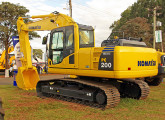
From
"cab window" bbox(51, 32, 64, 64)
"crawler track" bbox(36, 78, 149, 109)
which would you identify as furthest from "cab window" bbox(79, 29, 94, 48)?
"crawler track" bbox(36, 78, 149, 109)

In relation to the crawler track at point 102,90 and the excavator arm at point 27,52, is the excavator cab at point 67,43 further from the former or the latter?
the excavator arm at point 27,52

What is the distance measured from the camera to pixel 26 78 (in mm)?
12453

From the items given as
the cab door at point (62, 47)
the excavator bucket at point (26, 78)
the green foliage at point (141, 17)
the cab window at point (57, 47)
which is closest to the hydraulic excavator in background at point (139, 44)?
the cab door at point (62, 47)

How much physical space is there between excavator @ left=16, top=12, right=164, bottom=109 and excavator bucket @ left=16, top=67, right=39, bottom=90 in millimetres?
1965

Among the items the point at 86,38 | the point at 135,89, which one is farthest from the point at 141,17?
the point at 86,38

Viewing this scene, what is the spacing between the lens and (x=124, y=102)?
866 cm

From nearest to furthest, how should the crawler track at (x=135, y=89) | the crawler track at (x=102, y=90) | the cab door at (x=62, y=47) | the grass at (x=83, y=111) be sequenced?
the grass at (x=83, y=111), the crawler track at (x=102, y=90), the cab door at (x=62, y=47), the crawler track at (x=135, y=89)

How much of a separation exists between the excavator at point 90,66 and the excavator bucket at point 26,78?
196 centimetres

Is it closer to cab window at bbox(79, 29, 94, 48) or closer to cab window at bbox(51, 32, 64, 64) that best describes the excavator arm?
cab window at bbox(51, 32, 64, 64)

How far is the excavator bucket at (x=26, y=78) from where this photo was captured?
12.1 meters

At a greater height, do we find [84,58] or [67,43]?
[67,43]

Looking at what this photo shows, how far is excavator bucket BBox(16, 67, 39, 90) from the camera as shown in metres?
12.1

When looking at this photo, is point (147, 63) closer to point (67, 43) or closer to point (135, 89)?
point (135, 89)

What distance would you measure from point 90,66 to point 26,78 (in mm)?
5690
